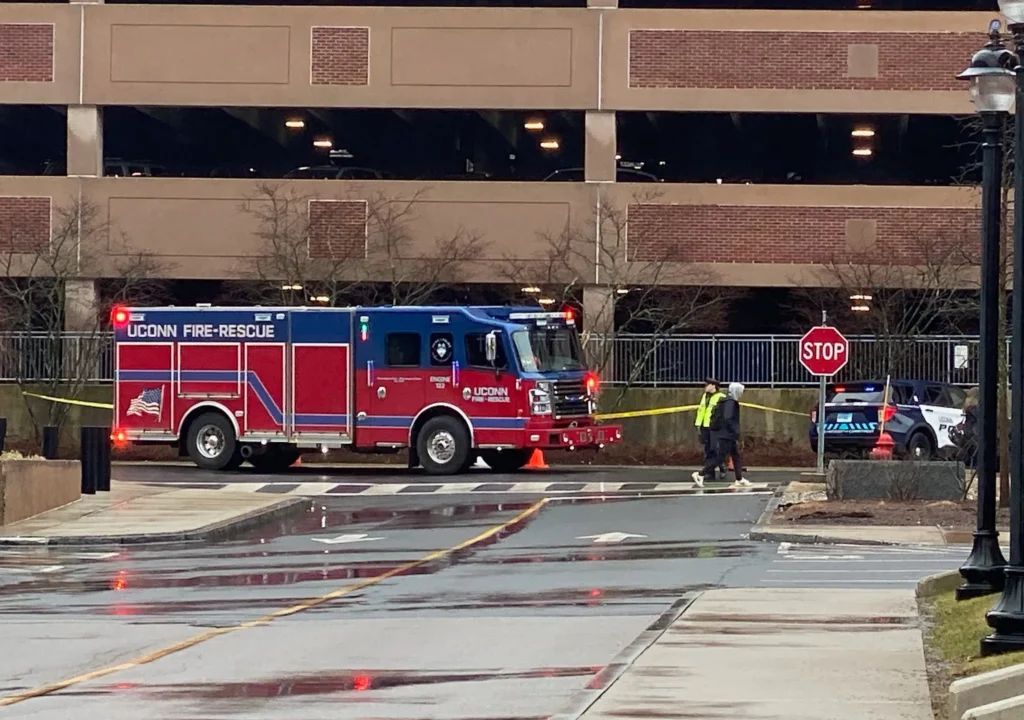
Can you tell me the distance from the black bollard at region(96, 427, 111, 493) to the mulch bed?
9.82m

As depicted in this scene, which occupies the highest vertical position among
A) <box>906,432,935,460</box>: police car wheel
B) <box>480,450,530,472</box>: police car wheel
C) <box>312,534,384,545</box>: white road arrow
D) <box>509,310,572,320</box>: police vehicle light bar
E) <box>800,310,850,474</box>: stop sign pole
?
<box>509,310,572,320</box>: police vehicle light bar

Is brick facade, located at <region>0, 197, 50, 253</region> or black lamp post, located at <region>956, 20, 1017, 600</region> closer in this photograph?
black lamp post, located at <region>956, 20, 1017, 600</region>

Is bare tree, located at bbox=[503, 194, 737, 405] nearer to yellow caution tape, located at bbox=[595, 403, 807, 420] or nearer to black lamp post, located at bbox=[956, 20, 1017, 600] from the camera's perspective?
yellow caution tape, located at bbox=[595, 403, 807, 420]

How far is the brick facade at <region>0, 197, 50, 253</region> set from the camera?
3969 centimetres

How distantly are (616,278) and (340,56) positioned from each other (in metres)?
7.79

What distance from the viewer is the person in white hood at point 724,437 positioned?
28.6 m

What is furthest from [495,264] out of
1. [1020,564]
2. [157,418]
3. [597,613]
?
[1020,564]

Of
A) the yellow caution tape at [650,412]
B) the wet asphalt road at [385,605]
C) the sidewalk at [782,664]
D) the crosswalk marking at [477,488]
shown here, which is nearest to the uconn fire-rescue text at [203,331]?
the crosswalk marking at [477,488]

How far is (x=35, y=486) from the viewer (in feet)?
77.7

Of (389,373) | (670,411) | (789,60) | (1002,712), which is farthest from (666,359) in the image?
(1002,712)

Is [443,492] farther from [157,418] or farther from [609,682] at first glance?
[609,682]

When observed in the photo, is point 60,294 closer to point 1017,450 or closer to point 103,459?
point 103,459

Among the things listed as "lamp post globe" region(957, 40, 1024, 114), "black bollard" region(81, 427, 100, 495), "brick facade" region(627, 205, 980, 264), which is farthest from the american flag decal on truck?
"lamp post globe" region(957, 40, 1024, 114)

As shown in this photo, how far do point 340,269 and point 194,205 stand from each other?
372 cm
